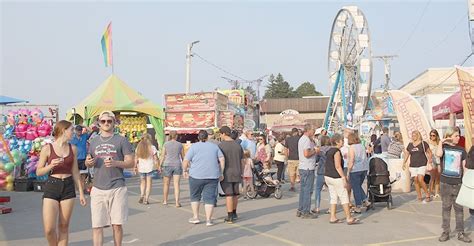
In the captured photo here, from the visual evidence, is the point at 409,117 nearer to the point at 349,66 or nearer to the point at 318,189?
the point at 318,189

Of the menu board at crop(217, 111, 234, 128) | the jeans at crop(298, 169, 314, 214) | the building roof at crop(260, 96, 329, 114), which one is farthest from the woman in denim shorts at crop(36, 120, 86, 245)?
the building roof at crop(260, 96, 329, 114)

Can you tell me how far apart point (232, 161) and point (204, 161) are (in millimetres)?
612

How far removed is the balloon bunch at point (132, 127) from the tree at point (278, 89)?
98.1m

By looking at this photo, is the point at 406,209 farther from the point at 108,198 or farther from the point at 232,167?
the point at 108,198

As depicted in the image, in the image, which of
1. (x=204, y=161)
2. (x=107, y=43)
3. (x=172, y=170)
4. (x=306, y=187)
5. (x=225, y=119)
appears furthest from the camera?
(x=225, y=119)

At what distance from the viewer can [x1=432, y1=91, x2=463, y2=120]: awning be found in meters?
13.5

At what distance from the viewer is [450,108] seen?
14.0 m

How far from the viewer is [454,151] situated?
296 inches

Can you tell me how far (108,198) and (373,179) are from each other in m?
6.62

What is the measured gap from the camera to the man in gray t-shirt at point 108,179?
19.4 ft

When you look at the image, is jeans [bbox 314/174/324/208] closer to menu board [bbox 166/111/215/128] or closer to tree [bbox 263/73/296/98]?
menu board [bbox 166/111/215/128]

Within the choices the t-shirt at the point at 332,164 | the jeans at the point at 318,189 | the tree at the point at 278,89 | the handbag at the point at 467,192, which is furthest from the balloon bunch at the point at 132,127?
the tree at the point at 278,89

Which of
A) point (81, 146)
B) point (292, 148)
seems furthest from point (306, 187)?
point (81, 146)

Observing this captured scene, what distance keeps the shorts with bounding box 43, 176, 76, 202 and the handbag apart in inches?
206
